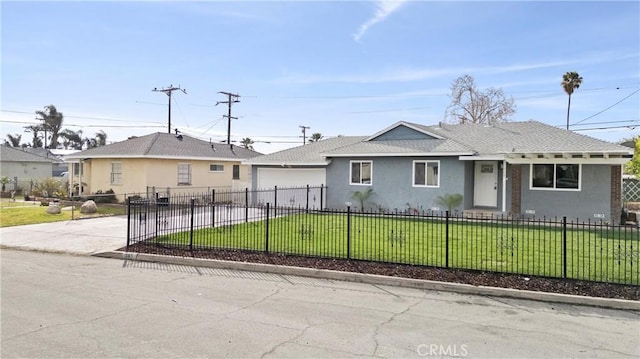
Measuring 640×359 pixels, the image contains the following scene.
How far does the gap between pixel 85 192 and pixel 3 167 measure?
718 inches

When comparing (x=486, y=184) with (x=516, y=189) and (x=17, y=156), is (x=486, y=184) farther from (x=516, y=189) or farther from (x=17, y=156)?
(x=17, y=156)

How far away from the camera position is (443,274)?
8.74m

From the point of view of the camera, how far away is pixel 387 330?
19.3 feet

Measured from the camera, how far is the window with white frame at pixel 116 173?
88.4ft

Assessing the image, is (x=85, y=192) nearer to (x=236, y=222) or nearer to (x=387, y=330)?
(x=236, y=222)

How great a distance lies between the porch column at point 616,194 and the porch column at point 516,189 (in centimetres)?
322

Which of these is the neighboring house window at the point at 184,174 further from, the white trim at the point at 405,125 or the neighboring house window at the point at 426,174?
the neighboring house window at the point at 426,174

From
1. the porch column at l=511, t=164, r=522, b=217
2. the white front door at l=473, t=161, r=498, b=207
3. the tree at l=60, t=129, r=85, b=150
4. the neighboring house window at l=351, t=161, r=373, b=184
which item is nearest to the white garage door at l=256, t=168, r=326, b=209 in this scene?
the neighboring house window at l=351, t=161, r=373, b=184

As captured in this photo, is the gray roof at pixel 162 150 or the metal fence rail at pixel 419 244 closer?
the metal fence rail at pixel 419 244

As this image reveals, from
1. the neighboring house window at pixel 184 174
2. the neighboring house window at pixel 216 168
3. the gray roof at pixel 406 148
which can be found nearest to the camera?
the gray roof at pixel 406 148

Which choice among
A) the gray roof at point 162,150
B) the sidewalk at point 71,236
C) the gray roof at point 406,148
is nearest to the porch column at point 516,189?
the gray roof at point 406,148

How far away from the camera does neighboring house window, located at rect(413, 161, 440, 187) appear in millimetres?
20141

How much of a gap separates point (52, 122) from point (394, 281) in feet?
269

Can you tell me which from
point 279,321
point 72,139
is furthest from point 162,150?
point 72,139
